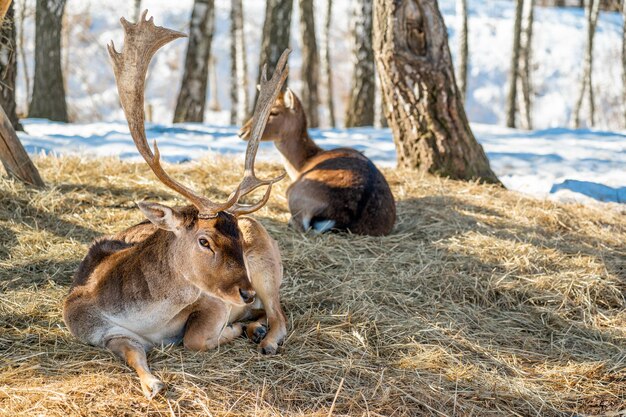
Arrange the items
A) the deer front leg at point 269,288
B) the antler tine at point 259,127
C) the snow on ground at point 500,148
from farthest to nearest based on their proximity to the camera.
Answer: the snow on ground at point 500,148
the deer front leg at point 269,288
the antler tine at point 259,127

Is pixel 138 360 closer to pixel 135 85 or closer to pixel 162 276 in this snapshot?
pixel 162 276

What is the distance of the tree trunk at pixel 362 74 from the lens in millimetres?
14727

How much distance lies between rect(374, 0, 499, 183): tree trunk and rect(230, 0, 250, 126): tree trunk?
9658 mm

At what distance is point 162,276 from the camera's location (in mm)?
4184

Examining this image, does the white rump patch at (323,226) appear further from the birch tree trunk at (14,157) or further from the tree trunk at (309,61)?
the tree trunk at (309,61)

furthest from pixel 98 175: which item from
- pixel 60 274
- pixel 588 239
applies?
pixel 588 239

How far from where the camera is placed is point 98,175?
7.95m

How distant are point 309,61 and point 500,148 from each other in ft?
21.1

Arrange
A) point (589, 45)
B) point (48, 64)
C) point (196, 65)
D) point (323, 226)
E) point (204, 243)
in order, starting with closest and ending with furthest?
point (204, 243), point (323, 226), point (48, 64), point (196, 65), point (589, 45)

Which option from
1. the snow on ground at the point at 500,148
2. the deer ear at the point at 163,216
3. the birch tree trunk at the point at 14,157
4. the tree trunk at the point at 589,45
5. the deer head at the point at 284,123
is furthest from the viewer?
the tree trunk at the point at 589,45

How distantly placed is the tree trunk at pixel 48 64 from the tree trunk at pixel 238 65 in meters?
5.45

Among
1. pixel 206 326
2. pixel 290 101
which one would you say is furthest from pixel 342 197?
pixel 206 326

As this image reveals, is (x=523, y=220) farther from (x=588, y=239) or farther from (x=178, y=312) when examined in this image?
(x=178, y=312)

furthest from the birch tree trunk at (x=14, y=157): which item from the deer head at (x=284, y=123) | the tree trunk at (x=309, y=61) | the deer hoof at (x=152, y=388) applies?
the tree trunk at (x=309, y=61)
